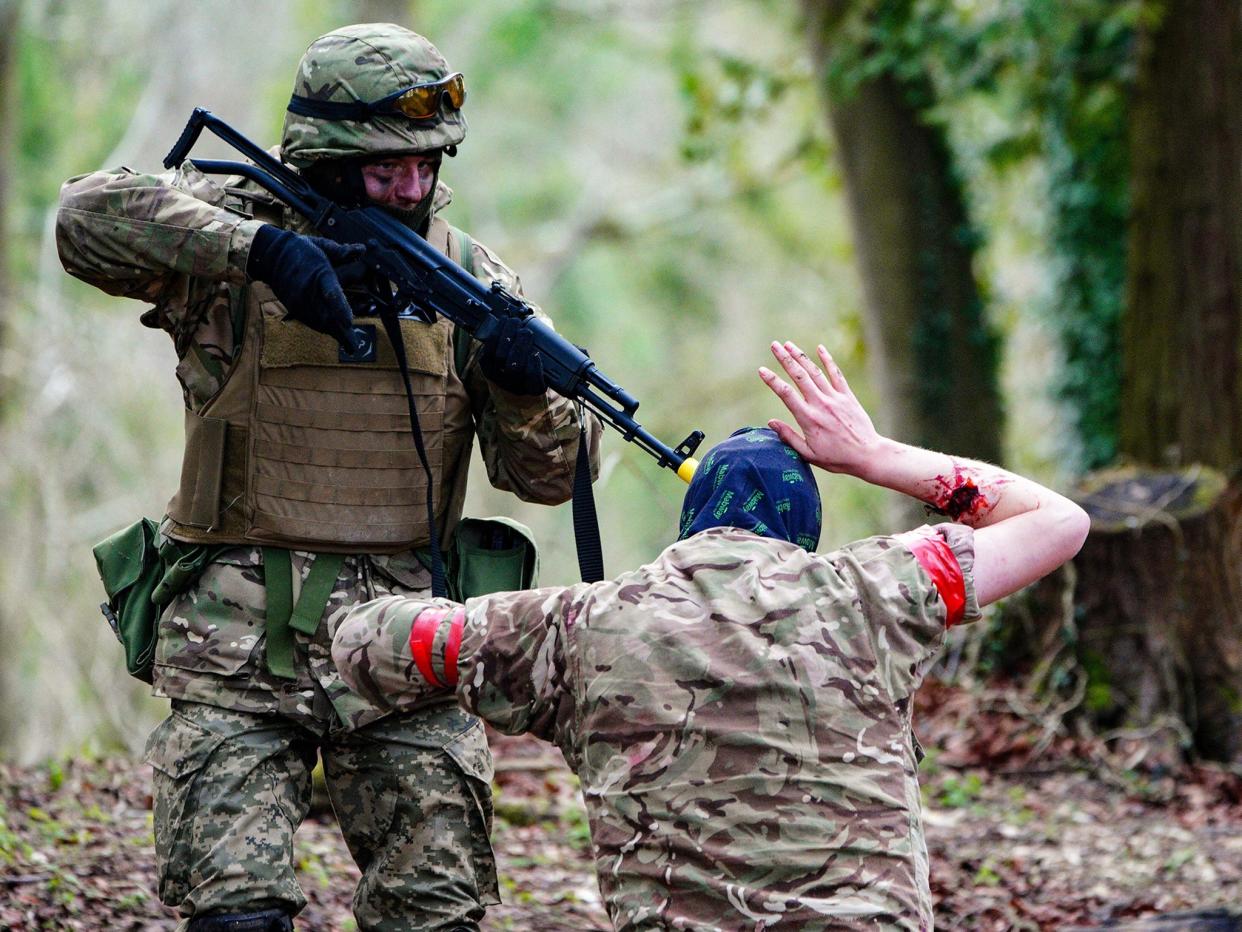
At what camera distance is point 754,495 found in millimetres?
2971

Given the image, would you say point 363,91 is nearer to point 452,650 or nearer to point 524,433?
point 524,433

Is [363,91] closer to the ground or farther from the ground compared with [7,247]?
closer to the ground

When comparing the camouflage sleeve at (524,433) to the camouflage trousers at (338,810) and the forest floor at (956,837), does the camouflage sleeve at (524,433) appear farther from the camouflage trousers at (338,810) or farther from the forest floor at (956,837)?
the forest floor at (956,837)

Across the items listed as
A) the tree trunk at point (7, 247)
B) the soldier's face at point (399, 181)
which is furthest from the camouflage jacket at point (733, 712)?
the tree trunk at point (7, 247)

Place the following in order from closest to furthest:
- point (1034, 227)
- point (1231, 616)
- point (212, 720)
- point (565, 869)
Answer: point (212, 720) < point (565, 869) < point (1231, 616) < point (1034, 227)

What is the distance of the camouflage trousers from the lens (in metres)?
3.40

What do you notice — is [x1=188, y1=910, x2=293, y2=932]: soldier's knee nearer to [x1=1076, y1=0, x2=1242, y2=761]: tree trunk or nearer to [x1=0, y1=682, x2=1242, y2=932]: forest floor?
[x1=0, y1=682, x2=1242, y2=932]: forest floor

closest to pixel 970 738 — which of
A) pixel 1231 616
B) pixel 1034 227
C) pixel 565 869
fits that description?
pixel 1231 616

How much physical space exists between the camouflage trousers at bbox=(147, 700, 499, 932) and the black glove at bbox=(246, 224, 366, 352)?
3.05 ft

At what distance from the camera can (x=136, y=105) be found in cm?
2011

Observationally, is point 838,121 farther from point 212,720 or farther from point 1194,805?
point 212,720

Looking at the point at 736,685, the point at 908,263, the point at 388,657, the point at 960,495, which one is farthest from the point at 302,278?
the point at 908,263

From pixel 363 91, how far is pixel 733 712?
1813mm

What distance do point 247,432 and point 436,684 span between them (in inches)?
40.9
